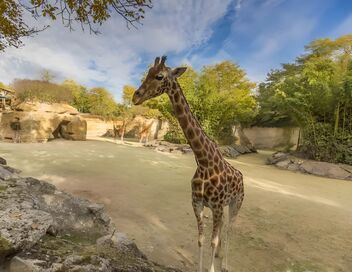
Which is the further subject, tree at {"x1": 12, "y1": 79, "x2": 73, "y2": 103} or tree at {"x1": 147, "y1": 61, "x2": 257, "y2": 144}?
tree at {"x1": 12, "y1": 79, "x2": 73, "y2": 103}

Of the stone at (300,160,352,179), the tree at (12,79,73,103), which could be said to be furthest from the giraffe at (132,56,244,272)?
the tree at (12,79,73,103)

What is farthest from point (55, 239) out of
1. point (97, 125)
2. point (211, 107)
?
point (97, 125)

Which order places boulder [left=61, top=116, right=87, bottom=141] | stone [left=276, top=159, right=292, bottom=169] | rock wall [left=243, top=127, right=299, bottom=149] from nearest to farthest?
1. stone [left=276, top=159, right=292, bottom=169]
2. boulder [left=61, top=116, right=87, bottom=141]
3. rock wall [left=243, top=127, right=299, bottom=149]

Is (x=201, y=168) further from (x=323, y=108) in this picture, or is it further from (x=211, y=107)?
(x=211, y=107)

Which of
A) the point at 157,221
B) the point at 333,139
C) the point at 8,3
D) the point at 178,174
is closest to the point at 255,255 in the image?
the point at 157,221

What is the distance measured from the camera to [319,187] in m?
7.25

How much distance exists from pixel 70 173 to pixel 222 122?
12.2m

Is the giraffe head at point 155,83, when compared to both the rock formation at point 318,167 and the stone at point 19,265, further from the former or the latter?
→ the rock formation at point 318,167

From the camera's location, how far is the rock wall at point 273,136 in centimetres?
1933

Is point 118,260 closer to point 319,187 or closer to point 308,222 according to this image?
point 308,222

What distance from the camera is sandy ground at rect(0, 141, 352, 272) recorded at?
3.07m

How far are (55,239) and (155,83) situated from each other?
155cm

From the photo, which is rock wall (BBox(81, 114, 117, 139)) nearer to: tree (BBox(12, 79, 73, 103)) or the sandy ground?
tree (BBox(12, 79, 73, 103))

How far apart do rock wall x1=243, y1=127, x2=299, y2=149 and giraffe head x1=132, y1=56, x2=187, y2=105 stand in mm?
18028
